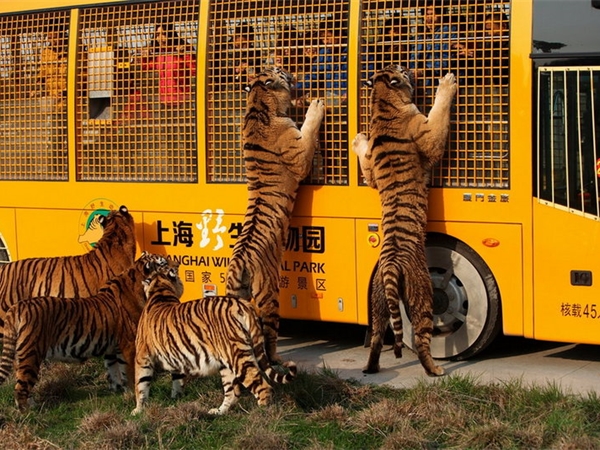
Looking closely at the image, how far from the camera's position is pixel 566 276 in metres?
7.66

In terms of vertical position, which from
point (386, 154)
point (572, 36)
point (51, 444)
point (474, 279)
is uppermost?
point (572, 36)

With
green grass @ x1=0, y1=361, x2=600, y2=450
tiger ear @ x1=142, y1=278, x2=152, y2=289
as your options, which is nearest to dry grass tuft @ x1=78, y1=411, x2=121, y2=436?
green grass @ x1=0, y1=361, x2=600, y2=450

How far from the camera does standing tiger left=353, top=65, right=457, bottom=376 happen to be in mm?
7934

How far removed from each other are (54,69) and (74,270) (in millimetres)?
1935

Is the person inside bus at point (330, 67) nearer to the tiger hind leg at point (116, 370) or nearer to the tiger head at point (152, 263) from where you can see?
the tiger head at point (152, 263)

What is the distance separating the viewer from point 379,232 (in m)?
8.32

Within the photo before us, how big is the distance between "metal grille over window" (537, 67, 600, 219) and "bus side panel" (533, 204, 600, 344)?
0.39 ft

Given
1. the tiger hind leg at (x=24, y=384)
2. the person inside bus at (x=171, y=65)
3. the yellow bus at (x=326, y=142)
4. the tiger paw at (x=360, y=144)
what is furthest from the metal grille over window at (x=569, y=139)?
the tiger hind leg at (x=24, y=384)

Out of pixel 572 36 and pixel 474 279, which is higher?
pixel 572 36

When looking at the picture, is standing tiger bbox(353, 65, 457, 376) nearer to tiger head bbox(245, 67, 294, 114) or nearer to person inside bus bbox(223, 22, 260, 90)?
tiger head bbox(245, 67, 294, 114)

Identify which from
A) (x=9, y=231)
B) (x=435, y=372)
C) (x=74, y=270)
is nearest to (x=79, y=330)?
(x=74, y=270)

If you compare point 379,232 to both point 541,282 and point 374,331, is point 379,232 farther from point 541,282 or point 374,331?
point 541,282

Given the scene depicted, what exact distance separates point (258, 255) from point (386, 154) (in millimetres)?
1258

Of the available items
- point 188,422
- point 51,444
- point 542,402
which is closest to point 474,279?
point 542,402
